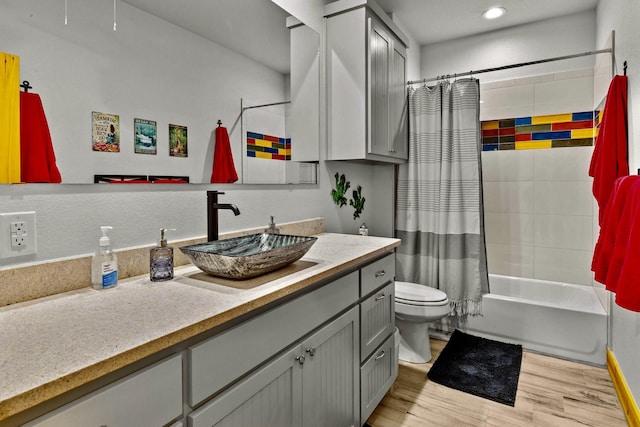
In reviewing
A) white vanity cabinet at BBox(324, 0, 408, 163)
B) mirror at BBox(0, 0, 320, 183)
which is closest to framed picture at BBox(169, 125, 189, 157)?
mirror at BBox(0, 0, 320, 183)

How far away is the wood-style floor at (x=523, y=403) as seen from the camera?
189 centimetres

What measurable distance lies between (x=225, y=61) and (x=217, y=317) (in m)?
1.13

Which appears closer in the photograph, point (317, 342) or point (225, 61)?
point (317, 342)

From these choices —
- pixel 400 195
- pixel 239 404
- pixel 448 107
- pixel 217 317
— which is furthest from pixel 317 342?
pixel 448 107

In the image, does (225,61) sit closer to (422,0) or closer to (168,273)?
(168,273)

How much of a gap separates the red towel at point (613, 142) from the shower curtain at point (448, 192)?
32.4 inches

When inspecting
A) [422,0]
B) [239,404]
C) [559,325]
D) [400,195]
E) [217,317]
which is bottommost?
[559,325]

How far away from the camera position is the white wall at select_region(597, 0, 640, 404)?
1.78 meters

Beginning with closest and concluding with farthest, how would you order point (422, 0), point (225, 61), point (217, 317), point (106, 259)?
point (217, 317) → point (106, 259) → point (225, 61) → point (422, 0)

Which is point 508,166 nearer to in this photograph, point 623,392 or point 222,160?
point 623,392

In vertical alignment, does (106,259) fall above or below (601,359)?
above

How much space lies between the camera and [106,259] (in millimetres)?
1117

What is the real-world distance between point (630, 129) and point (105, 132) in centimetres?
243

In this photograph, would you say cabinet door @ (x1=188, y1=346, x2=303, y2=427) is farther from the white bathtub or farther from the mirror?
the white bathtub
